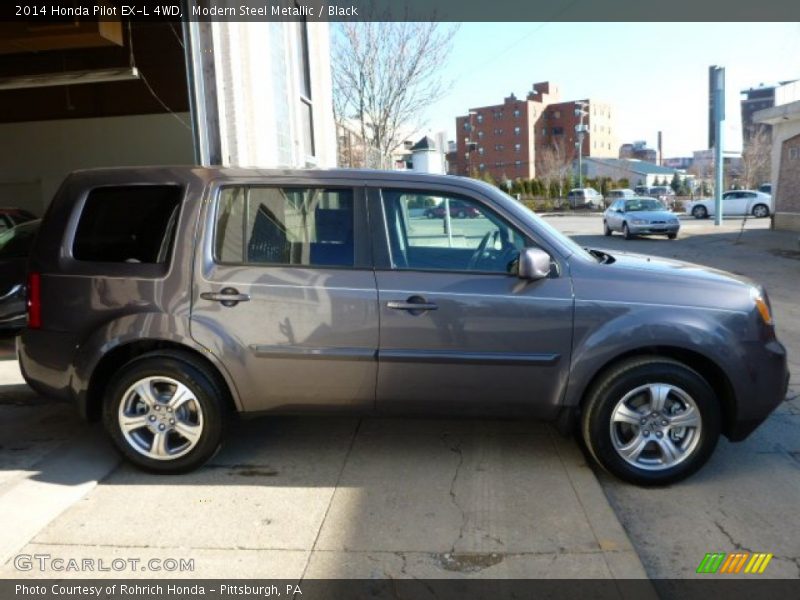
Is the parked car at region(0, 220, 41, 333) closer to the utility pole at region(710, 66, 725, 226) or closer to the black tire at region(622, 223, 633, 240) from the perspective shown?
the black tire at region(622, 223, 633, 240)

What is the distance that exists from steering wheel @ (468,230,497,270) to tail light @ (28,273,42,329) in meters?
2.64

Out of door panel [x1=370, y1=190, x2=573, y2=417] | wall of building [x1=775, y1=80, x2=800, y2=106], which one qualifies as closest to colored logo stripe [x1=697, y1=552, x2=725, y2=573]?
door panel [x1=370, y1=190, x2=573, y2=417]

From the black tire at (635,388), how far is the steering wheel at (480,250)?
995mm

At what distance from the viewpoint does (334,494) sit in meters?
3.84

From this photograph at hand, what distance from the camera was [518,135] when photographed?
4063 inches

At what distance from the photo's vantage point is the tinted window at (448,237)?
156 inches

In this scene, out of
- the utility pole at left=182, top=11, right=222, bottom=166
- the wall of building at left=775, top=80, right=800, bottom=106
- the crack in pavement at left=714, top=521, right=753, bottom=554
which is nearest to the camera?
the crack in pavement at left=714, top=521, right=753, bottom=554

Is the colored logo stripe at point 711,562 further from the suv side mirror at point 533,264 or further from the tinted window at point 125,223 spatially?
the tinted window at point 125,223

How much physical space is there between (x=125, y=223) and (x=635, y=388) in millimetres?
3217

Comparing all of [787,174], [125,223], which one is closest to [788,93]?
[787,174]

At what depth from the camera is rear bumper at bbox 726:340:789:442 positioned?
3824mm

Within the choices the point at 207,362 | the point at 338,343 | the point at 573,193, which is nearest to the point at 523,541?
the point at 338,343

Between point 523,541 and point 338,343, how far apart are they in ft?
4.84

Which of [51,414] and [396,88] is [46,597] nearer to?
[51,414]
